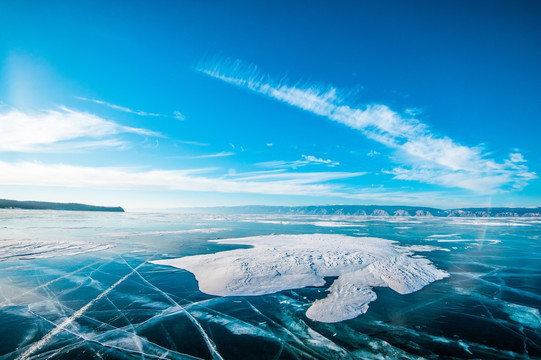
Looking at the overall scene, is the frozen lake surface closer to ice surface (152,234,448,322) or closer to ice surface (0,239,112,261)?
ice surface (152,234,448,322)

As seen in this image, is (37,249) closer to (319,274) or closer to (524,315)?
(319,274)

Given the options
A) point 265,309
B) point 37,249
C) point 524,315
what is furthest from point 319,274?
point 37,249

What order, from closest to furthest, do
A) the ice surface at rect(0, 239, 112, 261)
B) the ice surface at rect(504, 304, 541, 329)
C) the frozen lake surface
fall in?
the frozen lake surface, the ice surface at rect(504, 304, 541, 329), the ice surface at rect(0, 239, 112, 261)

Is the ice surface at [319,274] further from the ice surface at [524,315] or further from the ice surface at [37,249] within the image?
the ice surface at [37,249]

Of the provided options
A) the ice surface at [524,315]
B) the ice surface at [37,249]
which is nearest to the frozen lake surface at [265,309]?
the ice surface at [524,315]

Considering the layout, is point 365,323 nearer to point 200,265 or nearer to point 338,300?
point 338,300

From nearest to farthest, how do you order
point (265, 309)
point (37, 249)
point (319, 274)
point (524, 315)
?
point (524, 315) < point (265, 309) < point (319, 274) < point (37, 249)

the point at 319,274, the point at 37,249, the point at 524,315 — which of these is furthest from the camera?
the point at 37,249

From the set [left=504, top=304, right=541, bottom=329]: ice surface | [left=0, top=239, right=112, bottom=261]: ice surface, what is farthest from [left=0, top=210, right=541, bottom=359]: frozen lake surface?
[left=0, top=239, right=112, bottom=261]: ice surface

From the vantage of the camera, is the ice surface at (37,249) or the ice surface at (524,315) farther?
the ice surface at (37,249)
